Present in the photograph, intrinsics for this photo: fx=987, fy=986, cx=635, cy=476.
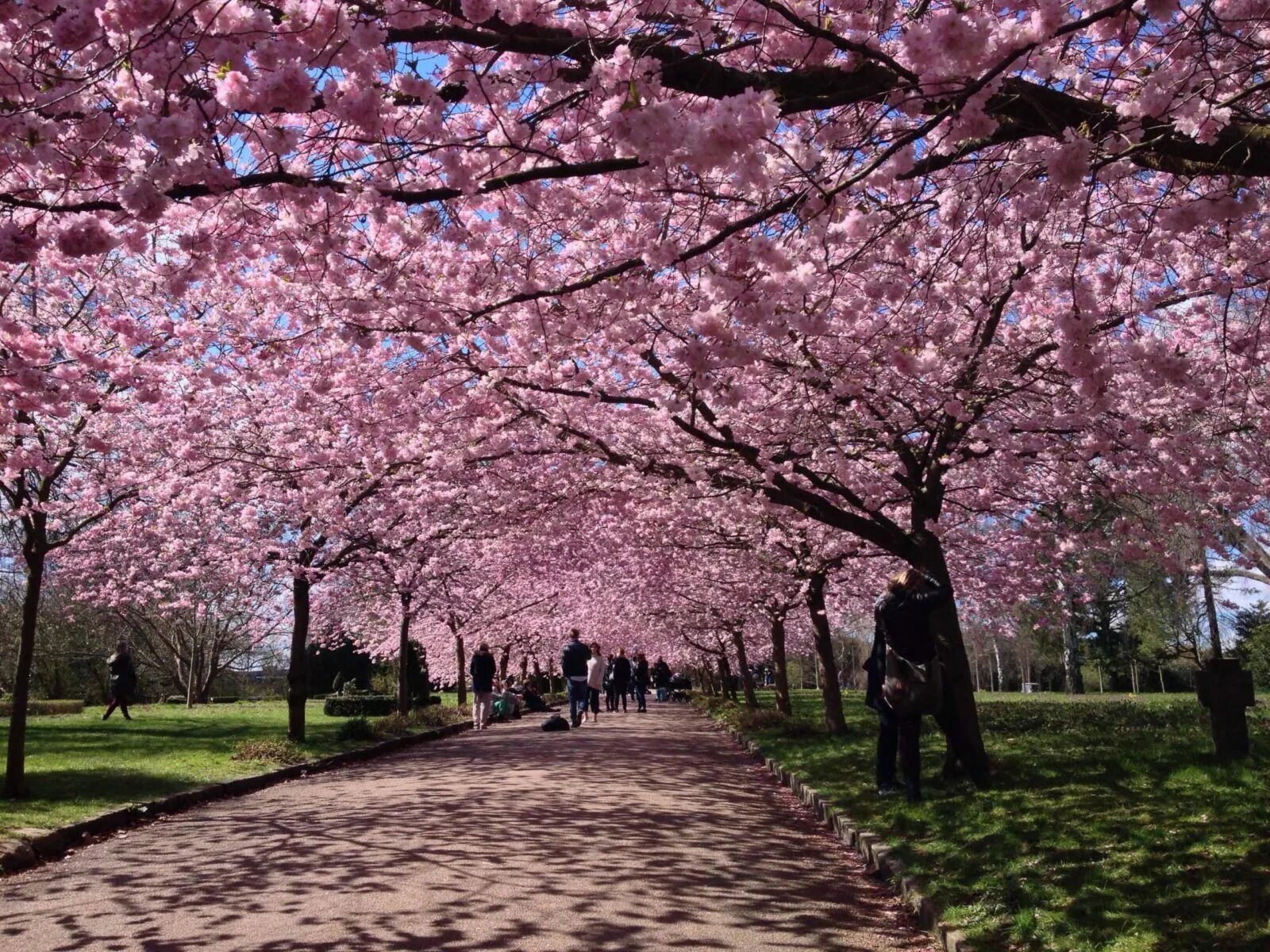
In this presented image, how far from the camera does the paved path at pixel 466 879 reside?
15.9 feet

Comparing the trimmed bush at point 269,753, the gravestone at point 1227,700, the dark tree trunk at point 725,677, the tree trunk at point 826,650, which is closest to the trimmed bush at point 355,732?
the trimmed bush at point 269,753

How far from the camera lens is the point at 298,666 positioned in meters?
15.2

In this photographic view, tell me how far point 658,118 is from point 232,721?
68.3 ft

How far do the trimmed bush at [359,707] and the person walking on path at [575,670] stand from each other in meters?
7.89

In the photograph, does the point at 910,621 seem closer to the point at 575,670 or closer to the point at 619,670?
the point at 575,670

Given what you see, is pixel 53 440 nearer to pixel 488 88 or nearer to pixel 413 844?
pixel 413 844

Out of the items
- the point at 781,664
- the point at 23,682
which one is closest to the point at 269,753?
the point at 23,682

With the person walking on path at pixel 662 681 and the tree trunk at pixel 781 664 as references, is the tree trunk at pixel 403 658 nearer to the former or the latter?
the tree trunk at pixel 781 664

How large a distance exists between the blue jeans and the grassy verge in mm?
2907

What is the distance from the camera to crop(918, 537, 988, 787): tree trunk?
27.8 feet

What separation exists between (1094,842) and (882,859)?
1.29m

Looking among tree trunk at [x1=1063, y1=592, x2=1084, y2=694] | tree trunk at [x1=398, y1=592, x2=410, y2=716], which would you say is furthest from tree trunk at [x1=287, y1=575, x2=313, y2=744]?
tree trunk at [x1=1063, y1=592, x2=1084, y2=694]

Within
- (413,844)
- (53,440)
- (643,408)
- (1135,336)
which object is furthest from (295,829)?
(1135,336)

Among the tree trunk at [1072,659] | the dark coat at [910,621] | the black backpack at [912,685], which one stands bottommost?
the tree trunk at [1072,659]
